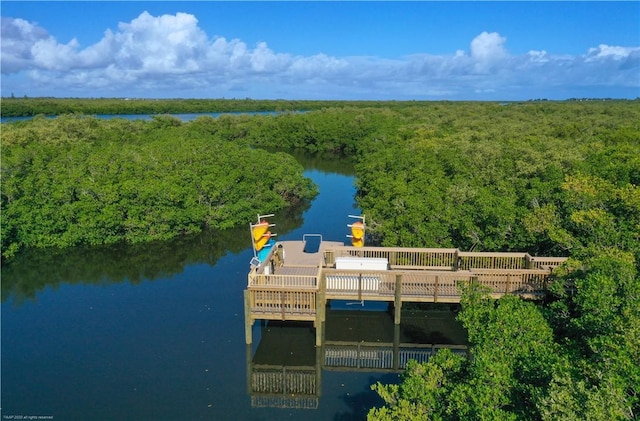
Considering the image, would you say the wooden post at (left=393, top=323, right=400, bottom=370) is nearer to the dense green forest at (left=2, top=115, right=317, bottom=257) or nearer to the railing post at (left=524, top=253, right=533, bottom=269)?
the railing post at (left=524, top=253, right=533, bottom=269)

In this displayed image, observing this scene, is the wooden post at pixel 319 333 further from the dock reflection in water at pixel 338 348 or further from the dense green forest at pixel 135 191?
the dense green forest at pixel 135 191

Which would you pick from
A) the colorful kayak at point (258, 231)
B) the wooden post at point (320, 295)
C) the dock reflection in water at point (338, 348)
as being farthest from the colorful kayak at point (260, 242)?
the wooden post at point (320, 295)

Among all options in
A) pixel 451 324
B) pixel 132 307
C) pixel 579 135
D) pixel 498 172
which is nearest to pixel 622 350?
pixel 451 324

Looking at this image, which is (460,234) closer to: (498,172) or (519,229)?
(519,229)

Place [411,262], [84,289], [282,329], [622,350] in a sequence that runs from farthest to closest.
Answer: [84,289] < [411,262] < [282,329] < [622,350]

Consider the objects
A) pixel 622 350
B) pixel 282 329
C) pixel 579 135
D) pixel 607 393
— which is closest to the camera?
pixel 607 393

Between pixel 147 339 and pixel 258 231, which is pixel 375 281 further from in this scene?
pixel 147 339
